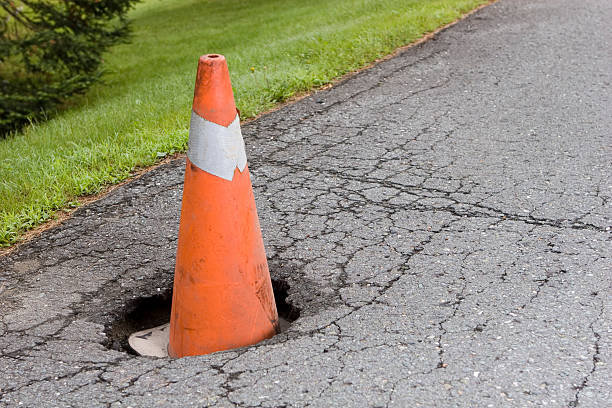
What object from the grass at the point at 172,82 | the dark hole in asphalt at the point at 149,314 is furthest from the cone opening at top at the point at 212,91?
the grass at the point at 172,82

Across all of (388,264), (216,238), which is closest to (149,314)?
(216,238)

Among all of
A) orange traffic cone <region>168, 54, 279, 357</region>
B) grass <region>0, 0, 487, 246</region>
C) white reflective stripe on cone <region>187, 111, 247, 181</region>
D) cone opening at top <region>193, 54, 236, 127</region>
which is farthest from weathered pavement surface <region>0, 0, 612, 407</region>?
cone opening at top <region>193, 54, 236, 127</region>

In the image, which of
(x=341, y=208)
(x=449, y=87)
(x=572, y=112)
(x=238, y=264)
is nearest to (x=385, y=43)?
(x=449, y=87)

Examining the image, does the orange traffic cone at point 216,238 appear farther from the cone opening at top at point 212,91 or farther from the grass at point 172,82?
the grass at point 172,82

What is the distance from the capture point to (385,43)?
26.4ft

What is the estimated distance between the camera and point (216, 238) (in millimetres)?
3184

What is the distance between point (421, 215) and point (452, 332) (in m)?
1.28

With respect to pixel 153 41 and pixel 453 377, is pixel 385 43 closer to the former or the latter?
pixel 453 377

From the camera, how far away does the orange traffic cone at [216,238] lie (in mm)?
3145

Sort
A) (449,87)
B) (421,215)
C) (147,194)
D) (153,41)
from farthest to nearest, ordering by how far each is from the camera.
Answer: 1. (153,41)
2. (449,87)
3. (147,194)
4. (421,215)

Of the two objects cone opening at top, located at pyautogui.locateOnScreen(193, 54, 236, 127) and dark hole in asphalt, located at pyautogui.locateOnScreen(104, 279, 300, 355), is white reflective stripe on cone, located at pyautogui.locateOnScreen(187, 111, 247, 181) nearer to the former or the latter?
cone opening at top, located at pyautogui.locateOnScreen(193, 54, 236, 127)

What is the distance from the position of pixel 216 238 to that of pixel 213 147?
1.32ft

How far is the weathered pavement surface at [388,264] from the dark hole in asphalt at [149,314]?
6cm

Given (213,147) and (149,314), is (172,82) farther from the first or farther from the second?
(213,147)
